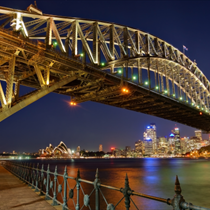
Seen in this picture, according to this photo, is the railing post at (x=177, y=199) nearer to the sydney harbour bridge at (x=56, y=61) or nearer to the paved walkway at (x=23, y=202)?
the paved walkway at (x=23, y=202)

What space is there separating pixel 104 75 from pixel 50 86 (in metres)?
8.07

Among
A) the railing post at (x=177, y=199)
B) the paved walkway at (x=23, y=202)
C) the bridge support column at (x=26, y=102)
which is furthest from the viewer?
the bridge support column at (x=26, y=102)

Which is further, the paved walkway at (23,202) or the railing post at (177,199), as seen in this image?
the paved walkway at (23,202)

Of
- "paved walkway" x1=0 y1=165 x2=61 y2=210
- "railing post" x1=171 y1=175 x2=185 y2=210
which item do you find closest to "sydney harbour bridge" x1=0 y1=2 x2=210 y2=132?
"paved walkway" x1=0 y1=165 x2=61 y2=210

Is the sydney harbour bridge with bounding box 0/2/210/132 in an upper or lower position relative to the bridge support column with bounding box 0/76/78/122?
upper

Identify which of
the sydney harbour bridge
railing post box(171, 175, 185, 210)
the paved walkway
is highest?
the sydney harbour bridge

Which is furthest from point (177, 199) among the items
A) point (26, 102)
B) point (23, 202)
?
point (26, 102)

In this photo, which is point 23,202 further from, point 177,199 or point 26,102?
point 26,102

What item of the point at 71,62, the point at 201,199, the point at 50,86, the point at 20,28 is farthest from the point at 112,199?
the point at 20,28

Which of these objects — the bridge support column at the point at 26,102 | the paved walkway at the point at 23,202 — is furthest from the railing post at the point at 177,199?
the bridge support column at the point at 26,102

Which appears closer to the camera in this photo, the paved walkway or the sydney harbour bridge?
the paved walkway

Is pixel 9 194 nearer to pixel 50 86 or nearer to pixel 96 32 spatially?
pixel 50 86

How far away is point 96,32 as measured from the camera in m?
25.5

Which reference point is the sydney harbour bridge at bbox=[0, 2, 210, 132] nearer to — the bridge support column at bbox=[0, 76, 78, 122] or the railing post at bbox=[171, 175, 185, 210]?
the bridge support column at bbox=[0, 76, 78, 122]
